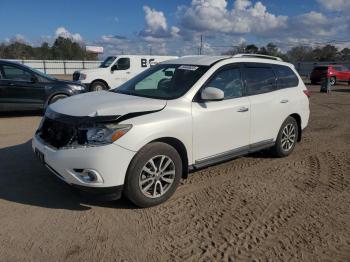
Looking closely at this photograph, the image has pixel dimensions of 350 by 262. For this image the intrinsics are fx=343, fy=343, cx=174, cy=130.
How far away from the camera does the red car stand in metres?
25.1

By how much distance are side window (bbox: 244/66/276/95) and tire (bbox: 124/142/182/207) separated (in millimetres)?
1862

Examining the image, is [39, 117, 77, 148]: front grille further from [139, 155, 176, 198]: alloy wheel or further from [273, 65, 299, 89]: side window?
[273, 65, 299, 89]: side window

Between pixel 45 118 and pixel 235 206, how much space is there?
8.61 feet

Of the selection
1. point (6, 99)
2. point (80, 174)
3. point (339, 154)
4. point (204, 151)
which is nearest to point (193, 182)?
point (204, 151)

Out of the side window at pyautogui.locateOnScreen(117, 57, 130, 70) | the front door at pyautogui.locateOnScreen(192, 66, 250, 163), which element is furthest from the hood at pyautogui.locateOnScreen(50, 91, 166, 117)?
the side window at pyautogui.locateOnScreen(117, 57, 130, 70)

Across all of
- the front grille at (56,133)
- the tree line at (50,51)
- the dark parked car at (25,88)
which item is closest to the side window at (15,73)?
the dark parked car at (25,88)

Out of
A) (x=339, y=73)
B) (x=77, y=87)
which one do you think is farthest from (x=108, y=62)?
(x=339, y=73)

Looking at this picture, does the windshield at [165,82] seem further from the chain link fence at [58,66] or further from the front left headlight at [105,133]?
the chain link fence at [58,66]

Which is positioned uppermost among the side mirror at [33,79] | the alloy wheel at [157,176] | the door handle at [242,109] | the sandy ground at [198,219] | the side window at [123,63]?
the side window at [123,63]

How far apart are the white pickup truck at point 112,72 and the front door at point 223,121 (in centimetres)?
1090

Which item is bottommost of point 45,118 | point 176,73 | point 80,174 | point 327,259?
point 327,259

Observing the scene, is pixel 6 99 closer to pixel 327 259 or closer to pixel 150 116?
pixel 150 116

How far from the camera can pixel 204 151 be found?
14.9 feet

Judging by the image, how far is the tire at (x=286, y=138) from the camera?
5945 millimetres
